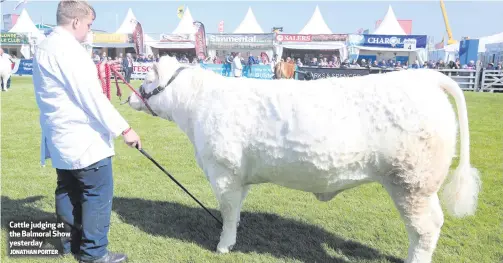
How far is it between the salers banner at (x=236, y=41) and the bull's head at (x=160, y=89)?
117 ft

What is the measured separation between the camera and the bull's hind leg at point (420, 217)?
10.7 ft

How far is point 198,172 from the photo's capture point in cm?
671

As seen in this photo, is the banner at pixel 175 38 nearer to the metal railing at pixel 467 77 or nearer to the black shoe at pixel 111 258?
the metal railing at pixel 467 77

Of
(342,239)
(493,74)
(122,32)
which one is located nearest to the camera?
(342,239)

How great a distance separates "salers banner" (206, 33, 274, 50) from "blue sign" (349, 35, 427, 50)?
8.99 metres

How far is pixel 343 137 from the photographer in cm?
316

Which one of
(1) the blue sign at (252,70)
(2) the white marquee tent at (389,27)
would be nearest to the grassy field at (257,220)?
(1) the blue sign at (252,70)

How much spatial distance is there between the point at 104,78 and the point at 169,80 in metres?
1.25

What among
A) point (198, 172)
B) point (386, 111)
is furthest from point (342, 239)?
point (198, 172)

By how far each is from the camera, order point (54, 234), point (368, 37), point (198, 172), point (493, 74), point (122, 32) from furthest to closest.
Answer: point (122, 32) < point (368, 37) < point (493, 74) < point (198, 172) < point (54, 234)

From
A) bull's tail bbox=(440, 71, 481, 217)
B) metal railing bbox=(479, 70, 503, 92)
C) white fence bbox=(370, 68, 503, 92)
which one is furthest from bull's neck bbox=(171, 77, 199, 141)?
metal railing bbox=(479, 70, 503, 92)

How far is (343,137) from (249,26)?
40560 mm

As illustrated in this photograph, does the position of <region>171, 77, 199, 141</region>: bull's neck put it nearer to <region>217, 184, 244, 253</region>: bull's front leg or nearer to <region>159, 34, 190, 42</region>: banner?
<region>217, 184, 244, 253</region>: bull's front leg

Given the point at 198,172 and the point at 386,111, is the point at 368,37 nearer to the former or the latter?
the point at 198,172
